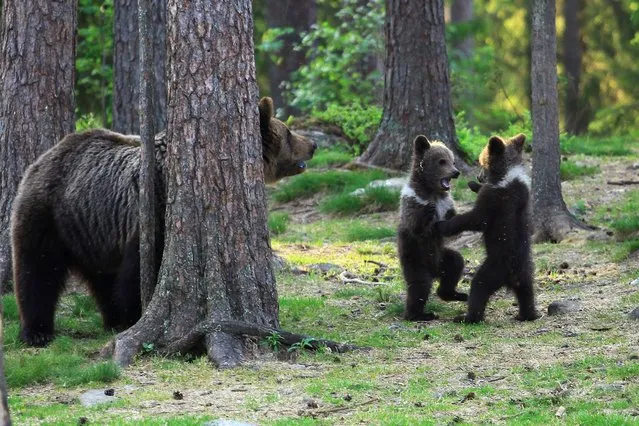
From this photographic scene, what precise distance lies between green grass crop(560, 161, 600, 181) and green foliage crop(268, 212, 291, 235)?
4.04 metres

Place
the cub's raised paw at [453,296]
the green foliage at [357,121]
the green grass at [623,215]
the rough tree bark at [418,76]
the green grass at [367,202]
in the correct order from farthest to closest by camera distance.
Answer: the green foliage at [357,121]
the rough tree bark at [418,76]
the green grass at [367,202]
the green grass at [623,215]
the cub's raised paw at [453,296]

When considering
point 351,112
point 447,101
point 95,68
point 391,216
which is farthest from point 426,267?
point 95,68

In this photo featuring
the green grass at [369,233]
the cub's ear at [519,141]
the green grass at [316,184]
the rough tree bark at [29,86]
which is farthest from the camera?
the green grass at [316,184]

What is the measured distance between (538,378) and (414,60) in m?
9.40

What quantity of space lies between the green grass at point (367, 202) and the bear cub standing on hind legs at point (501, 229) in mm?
5469

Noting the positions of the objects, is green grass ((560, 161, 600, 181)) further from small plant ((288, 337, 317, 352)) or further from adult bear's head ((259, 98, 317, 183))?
small plant ((288, 337, 317, 352))

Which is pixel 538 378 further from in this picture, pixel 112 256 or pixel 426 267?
pixel 112 256

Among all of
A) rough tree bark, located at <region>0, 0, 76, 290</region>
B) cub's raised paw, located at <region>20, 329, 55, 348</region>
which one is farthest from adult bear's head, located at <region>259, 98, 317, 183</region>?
cub's raised paw, located at <region>20, 329, 55, 348</region>

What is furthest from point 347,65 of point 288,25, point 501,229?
point 501,229

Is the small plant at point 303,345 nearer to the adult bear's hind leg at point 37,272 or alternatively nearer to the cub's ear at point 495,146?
the adult bear's hind leg at point 37,272

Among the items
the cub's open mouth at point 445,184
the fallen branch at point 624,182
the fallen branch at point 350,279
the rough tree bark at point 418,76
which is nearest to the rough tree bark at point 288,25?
the rough tree bark at point 418,76

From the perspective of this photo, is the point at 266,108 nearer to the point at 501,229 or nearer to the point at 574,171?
the point at 501,229

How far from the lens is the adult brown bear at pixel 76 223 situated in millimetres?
9086

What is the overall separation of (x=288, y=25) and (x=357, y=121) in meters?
9.93
